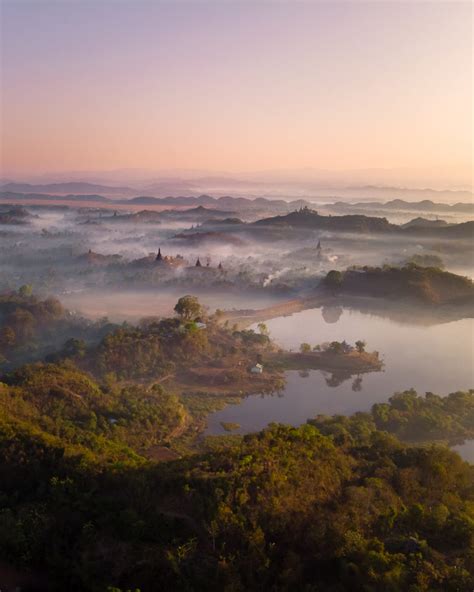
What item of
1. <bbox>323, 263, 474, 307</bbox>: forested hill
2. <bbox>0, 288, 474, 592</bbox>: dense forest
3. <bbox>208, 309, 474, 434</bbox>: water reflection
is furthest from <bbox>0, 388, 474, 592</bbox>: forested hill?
<bbox>323, 263, 474, 307</bbox>: forested hill

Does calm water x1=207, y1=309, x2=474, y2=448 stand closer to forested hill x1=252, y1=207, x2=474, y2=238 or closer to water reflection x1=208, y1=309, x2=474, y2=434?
water reflection x1=208, y1=309, x2=474, y2=434

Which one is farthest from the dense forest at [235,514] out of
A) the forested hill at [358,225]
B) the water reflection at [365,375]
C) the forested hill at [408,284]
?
the forested hill at [358,225]

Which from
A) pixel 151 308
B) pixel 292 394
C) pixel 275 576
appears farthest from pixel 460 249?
pixel 275 576

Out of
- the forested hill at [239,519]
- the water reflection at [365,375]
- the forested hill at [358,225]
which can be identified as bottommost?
the water reflection at [365,375]

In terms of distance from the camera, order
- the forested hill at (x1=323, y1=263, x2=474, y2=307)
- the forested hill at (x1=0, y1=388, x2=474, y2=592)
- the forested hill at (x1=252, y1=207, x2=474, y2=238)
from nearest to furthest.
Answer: the forested hill at (x1=0, y1=388, x2=474, y2=592) < the forested hill at (x1=323, y1=263, x2=474, y2=307) < the forested hill at (x1=252, y1=207, x2=474, y2=238)

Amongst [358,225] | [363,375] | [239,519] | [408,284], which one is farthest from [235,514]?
[358,225]

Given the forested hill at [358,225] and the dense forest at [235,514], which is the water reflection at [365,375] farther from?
the forested hill at [358,225]

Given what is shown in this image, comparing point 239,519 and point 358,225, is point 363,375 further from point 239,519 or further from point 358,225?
point 358,225

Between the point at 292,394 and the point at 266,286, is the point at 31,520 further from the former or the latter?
the point at 266,286
